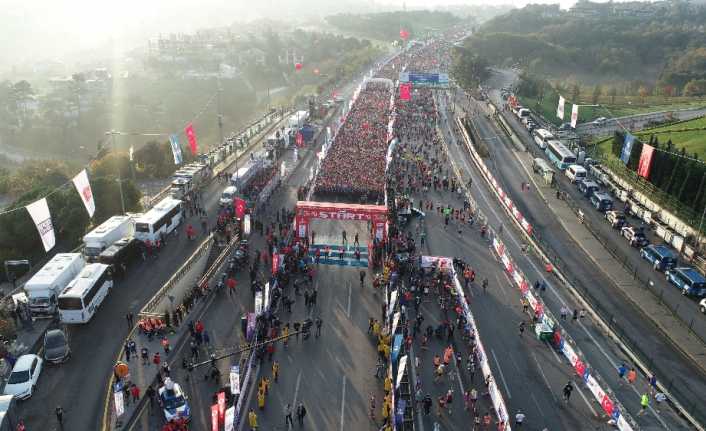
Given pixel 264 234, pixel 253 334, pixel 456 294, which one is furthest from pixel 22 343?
pixel 456 294

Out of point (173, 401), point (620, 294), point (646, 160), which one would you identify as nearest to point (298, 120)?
point (646, 160)

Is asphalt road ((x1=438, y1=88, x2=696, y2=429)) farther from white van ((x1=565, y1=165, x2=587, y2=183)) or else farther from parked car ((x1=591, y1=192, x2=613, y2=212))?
white van ((x1=565, y1=165, x2=587, y2=183))

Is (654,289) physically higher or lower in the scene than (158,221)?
lower

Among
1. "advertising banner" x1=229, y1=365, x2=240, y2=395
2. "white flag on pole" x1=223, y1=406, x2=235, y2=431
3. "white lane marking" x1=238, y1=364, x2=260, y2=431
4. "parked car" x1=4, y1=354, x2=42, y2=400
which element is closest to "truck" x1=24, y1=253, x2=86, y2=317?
"parked car" x1=4, y1=354, x2=42, y2=400

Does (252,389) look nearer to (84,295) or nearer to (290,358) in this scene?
(290,358)

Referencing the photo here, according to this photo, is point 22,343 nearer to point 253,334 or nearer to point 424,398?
point 253,334

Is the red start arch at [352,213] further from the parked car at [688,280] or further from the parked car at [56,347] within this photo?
the parked car at [688,280]
